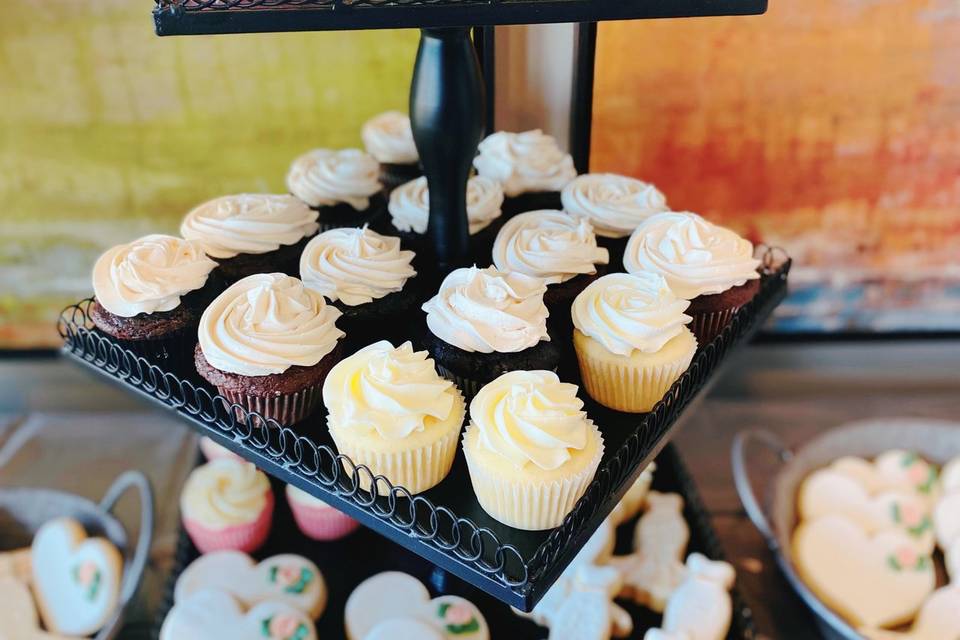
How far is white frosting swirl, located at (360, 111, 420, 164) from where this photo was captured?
159cm

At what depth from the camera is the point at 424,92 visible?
40.6 inches

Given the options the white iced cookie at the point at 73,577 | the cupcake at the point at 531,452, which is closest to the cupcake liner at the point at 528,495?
the cupcake at the point at 531,452

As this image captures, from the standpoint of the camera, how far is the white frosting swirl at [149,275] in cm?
112

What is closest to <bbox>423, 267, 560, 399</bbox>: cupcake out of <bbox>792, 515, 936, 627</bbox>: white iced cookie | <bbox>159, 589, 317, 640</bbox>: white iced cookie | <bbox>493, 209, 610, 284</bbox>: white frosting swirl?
<bbox>493, 209, 610, 284</bbox>: white frosting swirl

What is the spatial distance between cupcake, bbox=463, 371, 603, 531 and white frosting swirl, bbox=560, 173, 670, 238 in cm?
44

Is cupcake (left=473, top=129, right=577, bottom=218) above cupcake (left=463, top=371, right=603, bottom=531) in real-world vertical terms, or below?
above

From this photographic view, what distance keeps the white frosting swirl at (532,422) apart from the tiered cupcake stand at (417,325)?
65 mm

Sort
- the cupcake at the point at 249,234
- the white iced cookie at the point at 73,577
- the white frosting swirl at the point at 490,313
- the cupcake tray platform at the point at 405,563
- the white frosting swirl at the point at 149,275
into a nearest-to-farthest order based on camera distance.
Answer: the white frosting swirl at the point at 490,313
the white frosting swirl at the point at 149,275
the cupcake at the point at 249,234
the cupcake tray platform at the point at 405,563
the white iced cookie at the point at 73,577

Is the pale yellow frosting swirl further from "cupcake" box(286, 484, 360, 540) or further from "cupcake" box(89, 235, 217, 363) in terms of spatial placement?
"cupcake" box(89, 235, 217, 363)

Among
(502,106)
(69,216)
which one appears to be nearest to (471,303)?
(502,106)

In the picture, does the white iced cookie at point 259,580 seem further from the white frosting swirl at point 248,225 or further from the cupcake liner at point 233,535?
the white frosting swirl at point 248,225

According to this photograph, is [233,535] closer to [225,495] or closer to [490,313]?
→ [225,495]

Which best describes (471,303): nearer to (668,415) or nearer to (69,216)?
(668,415)

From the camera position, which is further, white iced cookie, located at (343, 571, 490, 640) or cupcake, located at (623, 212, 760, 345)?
white iced cookie, located at (343, 571, 490, 640)
